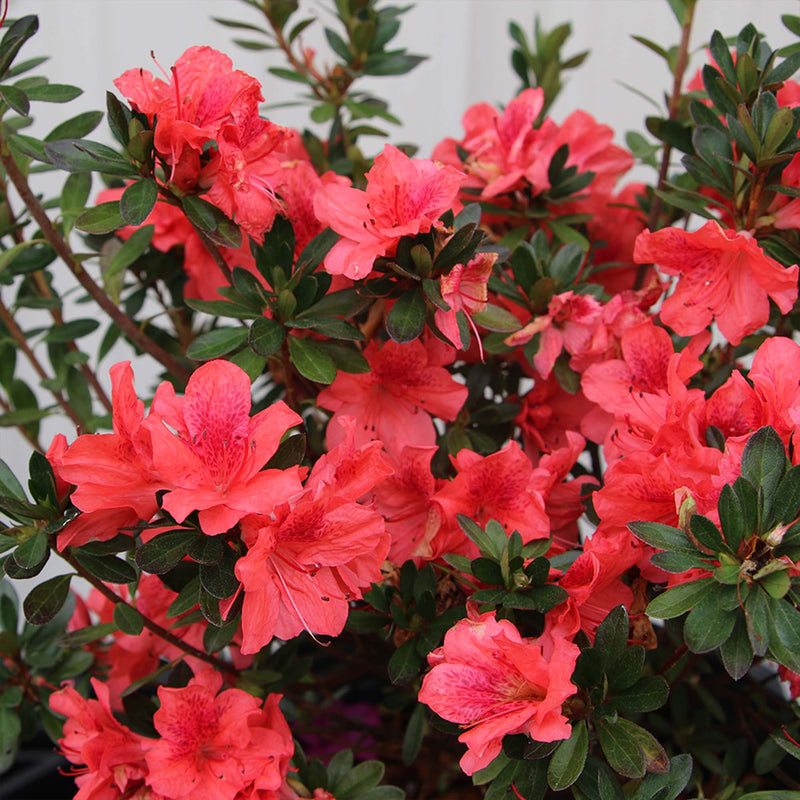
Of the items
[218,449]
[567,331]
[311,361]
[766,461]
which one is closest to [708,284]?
[567,331]

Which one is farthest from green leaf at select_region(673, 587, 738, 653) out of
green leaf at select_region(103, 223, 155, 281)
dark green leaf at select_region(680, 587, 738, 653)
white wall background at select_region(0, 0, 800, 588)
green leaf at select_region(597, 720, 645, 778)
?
white wall background at select_region(0, 0, 800, 588)

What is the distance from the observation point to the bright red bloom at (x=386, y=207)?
2.58 ft

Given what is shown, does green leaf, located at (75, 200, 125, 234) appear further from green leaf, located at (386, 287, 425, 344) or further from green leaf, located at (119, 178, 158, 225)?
green leaf, located at (386, 287, 425, 344)

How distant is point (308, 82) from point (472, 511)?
0.67m

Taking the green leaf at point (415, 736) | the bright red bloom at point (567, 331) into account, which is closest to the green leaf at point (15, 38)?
the bright red bloom at point (567, 331)

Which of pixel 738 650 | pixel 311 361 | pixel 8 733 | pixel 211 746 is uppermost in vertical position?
pixel 311 361

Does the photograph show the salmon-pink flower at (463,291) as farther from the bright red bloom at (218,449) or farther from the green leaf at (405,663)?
the green leaf at (405,663)

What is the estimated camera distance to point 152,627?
89 centimetres

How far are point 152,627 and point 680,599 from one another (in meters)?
0.49

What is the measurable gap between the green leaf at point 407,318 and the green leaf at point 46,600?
0.36 metres

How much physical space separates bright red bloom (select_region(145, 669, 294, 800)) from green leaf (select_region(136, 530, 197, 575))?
0.19m

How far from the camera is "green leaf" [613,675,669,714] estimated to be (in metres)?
0.72

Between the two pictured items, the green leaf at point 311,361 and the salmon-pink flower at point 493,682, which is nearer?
the salmon-pink flower at point 493,682

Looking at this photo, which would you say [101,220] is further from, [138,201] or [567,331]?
[567,331]
